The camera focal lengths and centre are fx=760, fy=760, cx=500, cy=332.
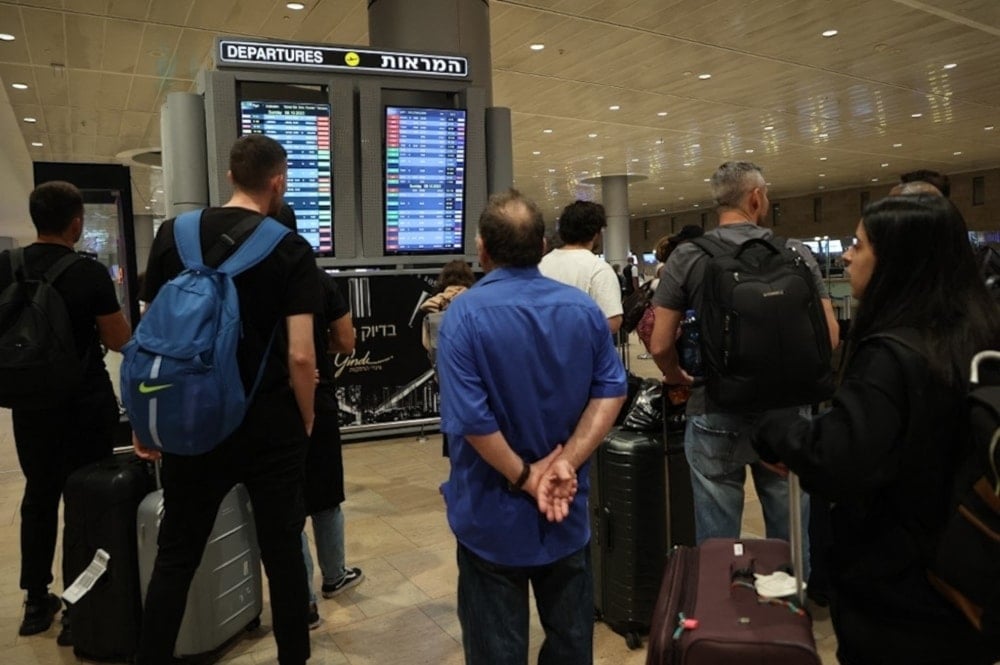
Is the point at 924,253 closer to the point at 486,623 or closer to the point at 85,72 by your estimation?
the point at 486,623

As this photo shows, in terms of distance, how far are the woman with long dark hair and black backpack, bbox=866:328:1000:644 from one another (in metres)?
0.04

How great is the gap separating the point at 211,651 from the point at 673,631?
1871 mm

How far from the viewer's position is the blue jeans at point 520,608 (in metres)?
1.81

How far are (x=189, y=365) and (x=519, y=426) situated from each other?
90 centimetres

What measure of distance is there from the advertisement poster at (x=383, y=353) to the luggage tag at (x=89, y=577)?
2915 mm

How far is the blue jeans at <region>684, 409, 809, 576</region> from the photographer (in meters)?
2.56

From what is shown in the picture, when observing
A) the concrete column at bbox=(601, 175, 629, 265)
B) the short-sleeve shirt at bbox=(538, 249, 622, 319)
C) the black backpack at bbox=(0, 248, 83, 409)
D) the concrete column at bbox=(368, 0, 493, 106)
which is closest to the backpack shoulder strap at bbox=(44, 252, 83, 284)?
the black backpack at bbox=(0, 248, 83, 409)

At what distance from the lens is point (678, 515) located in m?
2.89

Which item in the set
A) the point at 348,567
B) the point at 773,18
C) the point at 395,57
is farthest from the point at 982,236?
the point at 348,567

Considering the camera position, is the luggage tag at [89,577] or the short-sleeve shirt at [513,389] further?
the luggage tag at [89,577]

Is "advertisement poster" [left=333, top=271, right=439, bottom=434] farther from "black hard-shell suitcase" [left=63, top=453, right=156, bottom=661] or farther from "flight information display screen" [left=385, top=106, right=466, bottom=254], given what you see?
"black hard-shell suitcase" [left=63, top=453, right=156, bottom=661]

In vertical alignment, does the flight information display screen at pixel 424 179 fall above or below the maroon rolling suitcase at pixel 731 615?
above

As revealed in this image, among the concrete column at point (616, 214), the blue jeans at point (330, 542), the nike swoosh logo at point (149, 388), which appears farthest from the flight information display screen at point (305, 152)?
the concrete column at point (616, 214)

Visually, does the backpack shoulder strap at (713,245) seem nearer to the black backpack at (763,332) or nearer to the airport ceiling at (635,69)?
the black backpack at (763,332)
